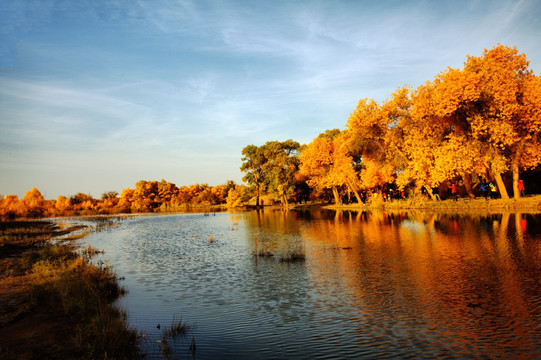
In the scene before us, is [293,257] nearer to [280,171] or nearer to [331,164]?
[331,164]

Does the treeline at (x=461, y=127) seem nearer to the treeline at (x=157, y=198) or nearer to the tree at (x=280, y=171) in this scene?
Result: the tree at (x=280, y=171)

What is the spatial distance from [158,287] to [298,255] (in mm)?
8248

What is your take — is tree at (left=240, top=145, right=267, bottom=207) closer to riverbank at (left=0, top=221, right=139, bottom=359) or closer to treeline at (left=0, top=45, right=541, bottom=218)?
treeline at (left=0, top=45, right=541, bottom=218)

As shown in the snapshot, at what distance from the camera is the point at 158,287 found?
1595 centimetres

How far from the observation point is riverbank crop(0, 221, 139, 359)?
28.1ft

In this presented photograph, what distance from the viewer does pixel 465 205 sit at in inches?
1777

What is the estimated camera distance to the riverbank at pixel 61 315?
337 inches

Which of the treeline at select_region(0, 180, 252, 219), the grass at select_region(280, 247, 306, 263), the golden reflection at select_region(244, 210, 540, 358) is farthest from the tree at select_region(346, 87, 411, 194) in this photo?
the treeline at select_region(0, 180, 252, 219)

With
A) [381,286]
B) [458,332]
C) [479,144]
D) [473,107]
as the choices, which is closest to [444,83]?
[473,107]

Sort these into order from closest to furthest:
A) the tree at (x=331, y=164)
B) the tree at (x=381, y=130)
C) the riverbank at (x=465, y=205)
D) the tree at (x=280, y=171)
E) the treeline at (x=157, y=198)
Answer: the riverbank at (x=465, y=205)
the tree at (x=381, y=130)
the tree at (x=331, y=164)
the tree at (x=280, y=171)
the treeline at (x=157, y=198)

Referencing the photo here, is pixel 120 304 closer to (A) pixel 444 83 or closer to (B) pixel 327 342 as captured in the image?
(B) pixel 327 342

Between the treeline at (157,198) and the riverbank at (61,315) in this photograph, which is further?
the treeline at (157,198)

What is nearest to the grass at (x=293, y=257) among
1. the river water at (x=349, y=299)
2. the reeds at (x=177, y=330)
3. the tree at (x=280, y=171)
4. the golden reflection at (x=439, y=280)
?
the river water at (x=349, y=299)

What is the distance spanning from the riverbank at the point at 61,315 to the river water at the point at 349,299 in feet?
2.93
